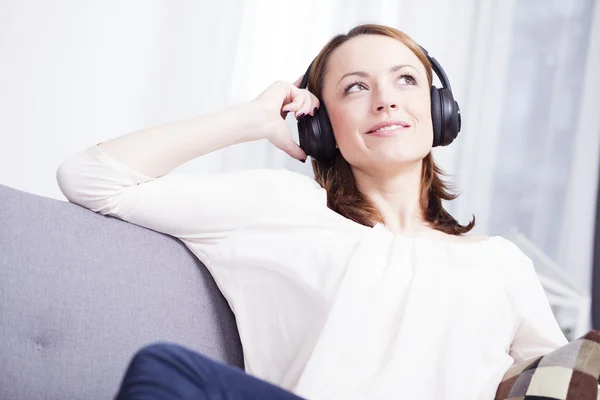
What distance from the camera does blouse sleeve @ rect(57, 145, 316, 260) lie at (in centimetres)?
113

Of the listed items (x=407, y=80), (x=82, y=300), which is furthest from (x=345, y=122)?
(x=82, y=300)

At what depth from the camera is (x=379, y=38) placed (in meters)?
1.50

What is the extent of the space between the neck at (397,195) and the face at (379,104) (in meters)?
0.03

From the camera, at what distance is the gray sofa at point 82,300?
96 centimetres

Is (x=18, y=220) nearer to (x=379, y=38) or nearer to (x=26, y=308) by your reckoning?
(x=26, y=308)

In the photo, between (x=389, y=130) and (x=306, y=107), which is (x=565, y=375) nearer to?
(x=389, y=130)

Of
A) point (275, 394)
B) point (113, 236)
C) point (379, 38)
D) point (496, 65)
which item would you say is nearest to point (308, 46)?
point (496, 65)

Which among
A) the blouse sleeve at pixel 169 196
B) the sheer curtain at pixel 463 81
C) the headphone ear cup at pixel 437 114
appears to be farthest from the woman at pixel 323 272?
the sheer curtain at pixel 463 81

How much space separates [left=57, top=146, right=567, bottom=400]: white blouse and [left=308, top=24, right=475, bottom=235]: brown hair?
118mm

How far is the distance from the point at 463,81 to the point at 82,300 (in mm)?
1870

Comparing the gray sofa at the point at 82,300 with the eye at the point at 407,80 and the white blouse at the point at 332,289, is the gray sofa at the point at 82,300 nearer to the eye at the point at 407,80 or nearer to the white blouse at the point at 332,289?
the white blouse at the point at 332,289

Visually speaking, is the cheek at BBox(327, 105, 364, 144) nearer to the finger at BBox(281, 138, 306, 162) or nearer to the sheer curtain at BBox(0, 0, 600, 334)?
the finger at BBox(281, 138, 306, 162)

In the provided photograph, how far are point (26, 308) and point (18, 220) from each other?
0.14 metres

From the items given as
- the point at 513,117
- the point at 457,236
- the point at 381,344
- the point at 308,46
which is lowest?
the point at 381,344
